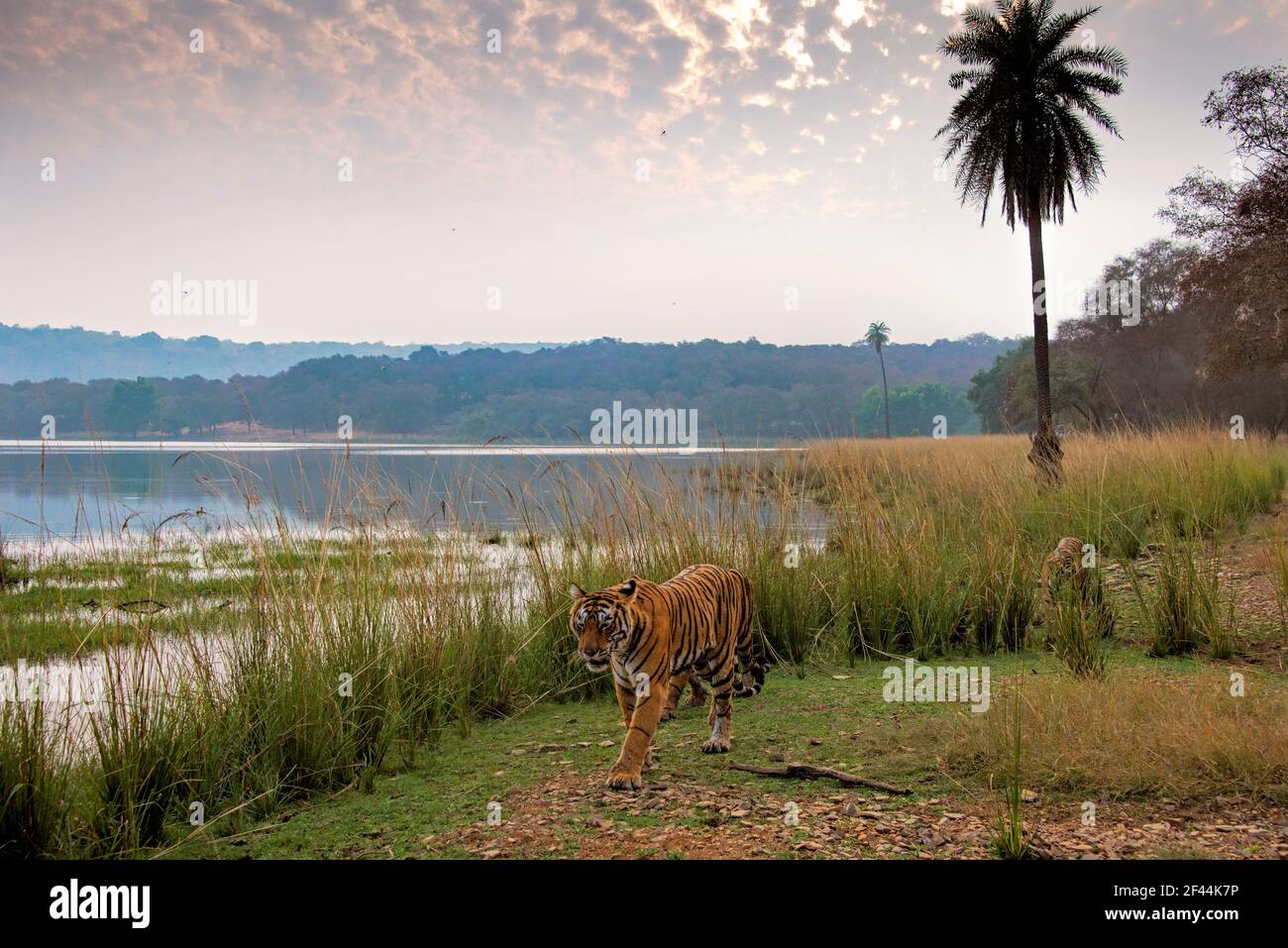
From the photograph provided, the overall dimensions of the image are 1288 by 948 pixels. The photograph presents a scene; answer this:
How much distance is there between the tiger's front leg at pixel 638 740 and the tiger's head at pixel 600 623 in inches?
13.2

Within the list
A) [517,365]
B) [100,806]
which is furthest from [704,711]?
[517,365]

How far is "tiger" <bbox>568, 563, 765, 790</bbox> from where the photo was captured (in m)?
3.10

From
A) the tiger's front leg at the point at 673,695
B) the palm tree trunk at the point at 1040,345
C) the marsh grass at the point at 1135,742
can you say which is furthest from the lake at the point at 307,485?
the palm tree trunk at the point at 1040,345

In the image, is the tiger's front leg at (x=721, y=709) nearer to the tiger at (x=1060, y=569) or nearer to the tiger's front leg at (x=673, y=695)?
the tiger's front leg at (x=673, y=695)

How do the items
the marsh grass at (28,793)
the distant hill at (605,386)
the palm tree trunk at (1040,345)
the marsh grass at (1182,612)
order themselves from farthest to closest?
the distant hill at (605,386) → the palm tree trunk at (1040,345) → the marsh grass at (1182,612) → the marsh grass at (28,793)

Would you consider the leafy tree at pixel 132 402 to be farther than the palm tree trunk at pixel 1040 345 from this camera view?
No

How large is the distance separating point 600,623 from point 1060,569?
4.58 m

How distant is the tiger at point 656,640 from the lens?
3.10 m

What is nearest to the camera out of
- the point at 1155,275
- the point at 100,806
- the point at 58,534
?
the point at 100,806

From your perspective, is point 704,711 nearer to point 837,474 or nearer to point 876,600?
point 876,600

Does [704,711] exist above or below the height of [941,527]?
below

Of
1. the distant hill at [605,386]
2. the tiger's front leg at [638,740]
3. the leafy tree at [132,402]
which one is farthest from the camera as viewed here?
the distant hill at [605,386]

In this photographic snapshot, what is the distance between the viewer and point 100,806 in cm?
342
